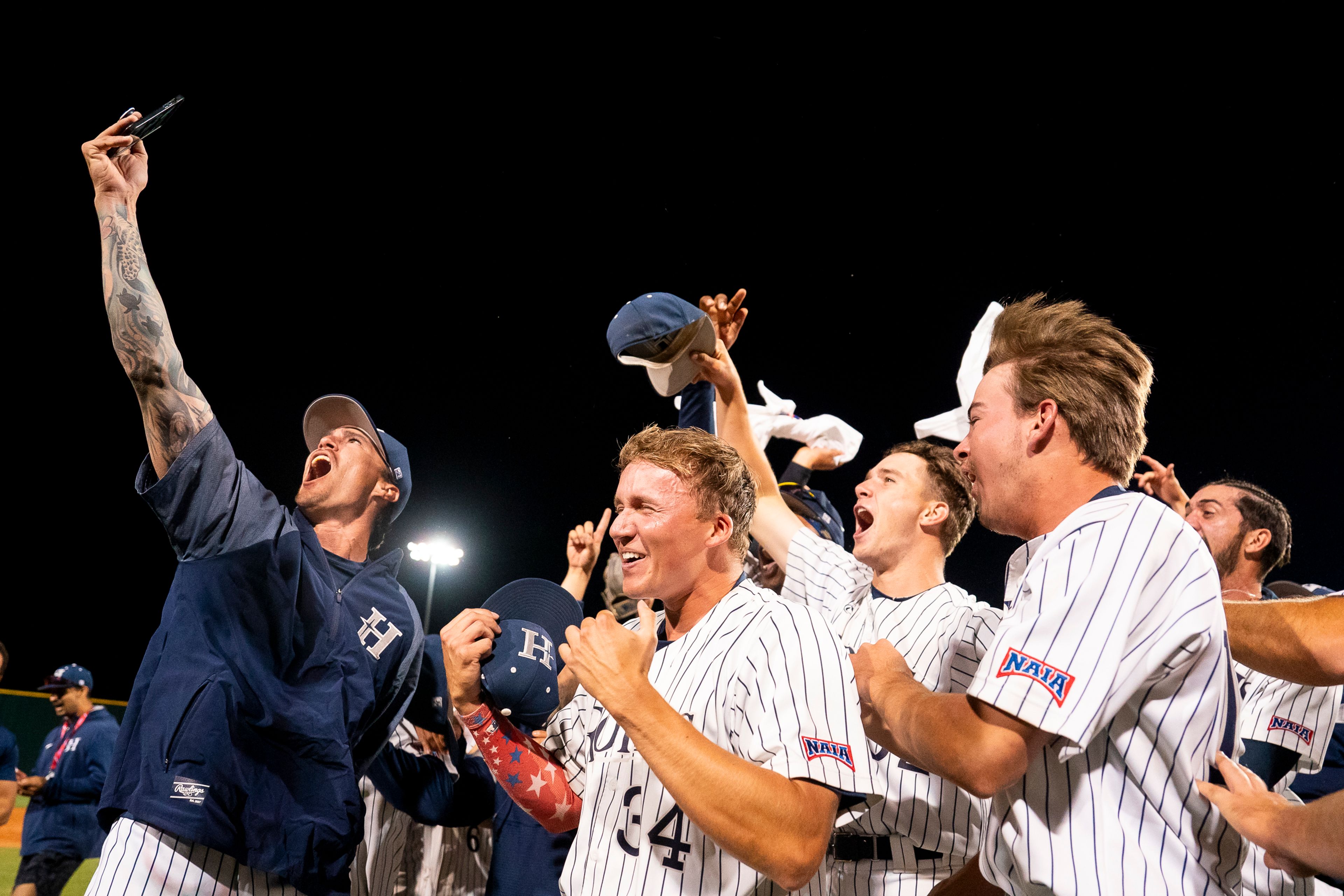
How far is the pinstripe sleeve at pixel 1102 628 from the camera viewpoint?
4.91 ft

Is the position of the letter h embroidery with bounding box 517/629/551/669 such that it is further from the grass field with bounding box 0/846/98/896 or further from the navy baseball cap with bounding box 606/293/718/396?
the grass field with bounding box 0/846/98/896

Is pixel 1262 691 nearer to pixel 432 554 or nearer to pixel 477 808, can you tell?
pixel 477 808

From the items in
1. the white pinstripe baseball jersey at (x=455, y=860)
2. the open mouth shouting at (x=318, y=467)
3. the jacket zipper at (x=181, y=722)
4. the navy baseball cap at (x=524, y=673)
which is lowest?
the white pinstripe baseball jersey at (x=455, y=860)

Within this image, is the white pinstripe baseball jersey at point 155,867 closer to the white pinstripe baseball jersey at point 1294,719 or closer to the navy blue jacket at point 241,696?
the navy blue jacket at point 241,696

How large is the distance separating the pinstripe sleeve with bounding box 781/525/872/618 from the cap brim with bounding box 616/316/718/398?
2.74 feet

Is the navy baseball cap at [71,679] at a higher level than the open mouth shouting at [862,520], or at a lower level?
lower

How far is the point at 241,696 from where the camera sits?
2.61m

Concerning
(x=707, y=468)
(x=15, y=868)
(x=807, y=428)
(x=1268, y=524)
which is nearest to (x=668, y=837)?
(x=707, y=468)

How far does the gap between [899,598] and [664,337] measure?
1272 mm

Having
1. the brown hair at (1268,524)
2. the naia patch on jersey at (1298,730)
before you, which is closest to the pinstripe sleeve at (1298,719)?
the naia patch on jersey at (1298,730)

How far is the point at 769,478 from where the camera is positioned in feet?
12.3

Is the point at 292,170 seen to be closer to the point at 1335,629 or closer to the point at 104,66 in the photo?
the point at 104,66

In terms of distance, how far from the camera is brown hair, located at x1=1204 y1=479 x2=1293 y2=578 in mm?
4422

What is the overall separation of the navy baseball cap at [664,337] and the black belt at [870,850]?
1.65 meters
